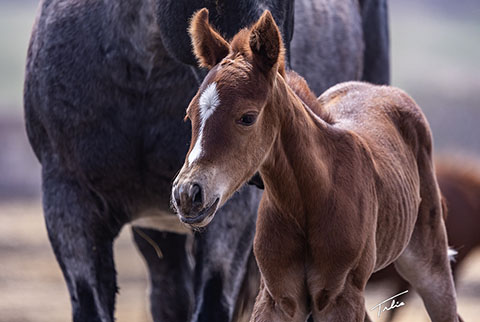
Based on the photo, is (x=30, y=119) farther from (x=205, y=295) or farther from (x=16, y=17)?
(x=16, y=17)

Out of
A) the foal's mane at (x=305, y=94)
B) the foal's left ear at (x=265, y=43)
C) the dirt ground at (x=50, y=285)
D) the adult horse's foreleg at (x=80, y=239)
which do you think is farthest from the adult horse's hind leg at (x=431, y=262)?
the dirt ground at (x=50, y=285)

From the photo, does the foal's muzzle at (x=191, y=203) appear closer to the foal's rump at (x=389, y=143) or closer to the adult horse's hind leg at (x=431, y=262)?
the foal's rump at (x=389, y=143)

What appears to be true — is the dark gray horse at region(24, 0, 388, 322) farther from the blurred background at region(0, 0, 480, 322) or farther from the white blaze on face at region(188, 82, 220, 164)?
the blurred background at region(0, 0, 480, 322)

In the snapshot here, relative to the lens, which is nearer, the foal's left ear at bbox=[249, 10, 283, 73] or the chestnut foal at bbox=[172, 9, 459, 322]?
the chestnut foal at bbox=[172, 9, 459, 322]

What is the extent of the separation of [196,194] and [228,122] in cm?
28

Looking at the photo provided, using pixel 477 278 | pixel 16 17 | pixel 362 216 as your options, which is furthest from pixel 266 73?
pixel 16 17

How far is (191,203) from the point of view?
308 centimetres

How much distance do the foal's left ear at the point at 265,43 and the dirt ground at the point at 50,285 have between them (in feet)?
12.8

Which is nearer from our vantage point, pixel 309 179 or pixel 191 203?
pixel 191 203

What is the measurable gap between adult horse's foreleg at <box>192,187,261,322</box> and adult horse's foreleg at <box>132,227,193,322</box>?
1.33 m

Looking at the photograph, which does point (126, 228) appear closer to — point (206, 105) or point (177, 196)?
point (206, 105)

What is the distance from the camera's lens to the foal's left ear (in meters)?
3.34

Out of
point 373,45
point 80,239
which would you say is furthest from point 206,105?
point 373,45

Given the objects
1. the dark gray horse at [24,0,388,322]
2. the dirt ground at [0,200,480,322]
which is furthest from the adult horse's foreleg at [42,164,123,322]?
the dirt ground at [0,200,480,322]
